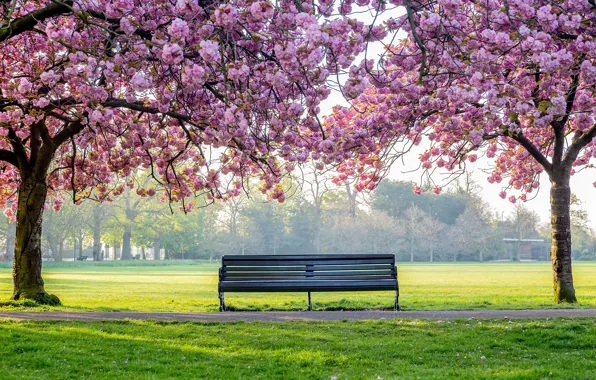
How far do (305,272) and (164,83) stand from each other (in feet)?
13.6

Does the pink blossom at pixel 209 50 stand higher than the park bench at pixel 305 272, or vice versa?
the pink blossom at pixel 209 50

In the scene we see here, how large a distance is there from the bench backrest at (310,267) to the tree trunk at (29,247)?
3.81 m

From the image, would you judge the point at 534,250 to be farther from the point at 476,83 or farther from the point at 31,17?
the point at 31,17

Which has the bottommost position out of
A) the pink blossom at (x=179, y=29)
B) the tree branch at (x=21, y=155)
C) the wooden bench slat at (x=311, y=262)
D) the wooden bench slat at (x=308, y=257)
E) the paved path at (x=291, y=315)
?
the paved path at (x=291, y=315)

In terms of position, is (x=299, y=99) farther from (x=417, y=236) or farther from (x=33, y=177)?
(x=417, y=236)

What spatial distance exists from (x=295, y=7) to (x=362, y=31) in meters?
1.06

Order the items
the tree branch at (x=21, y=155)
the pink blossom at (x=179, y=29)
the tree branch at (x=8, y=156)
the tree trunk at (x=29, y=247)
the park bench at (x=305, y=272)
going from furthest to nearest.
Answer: the tree branch at (x=8, y=156) < the tree branch at (x=21, y=155) < the tree trunk at (x=29, y=247) < the park bench at (x=305, y=272) < the pink blossom at (x=179, y=29)

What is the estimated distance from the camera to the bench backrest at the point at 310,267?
11.1 meters

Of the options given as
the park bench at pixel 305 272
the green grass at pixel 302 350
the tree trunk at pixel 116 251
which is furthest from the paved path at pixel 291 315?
the tree trunk at pixel 116 251

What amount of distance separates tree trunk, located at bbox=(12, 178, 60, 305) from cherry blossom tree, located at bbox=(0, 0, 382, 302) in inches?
0.8

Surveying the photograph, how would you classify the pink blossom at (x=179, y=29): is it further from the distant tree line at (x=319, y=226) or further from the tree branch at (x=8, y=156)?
the distant tree line at (x=319, y=226)

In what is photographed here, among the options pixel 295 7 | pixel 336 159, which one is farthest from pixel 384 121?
pixel 295 7

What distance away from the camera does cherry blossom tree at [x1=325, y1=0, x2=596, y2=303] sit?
23.9 ft

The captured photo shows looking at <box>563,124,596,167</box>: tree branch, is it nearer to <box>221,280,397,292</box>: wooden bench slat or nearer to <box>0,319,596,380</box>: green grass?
<box>221,280,397,292</box>: wooden bench slat
